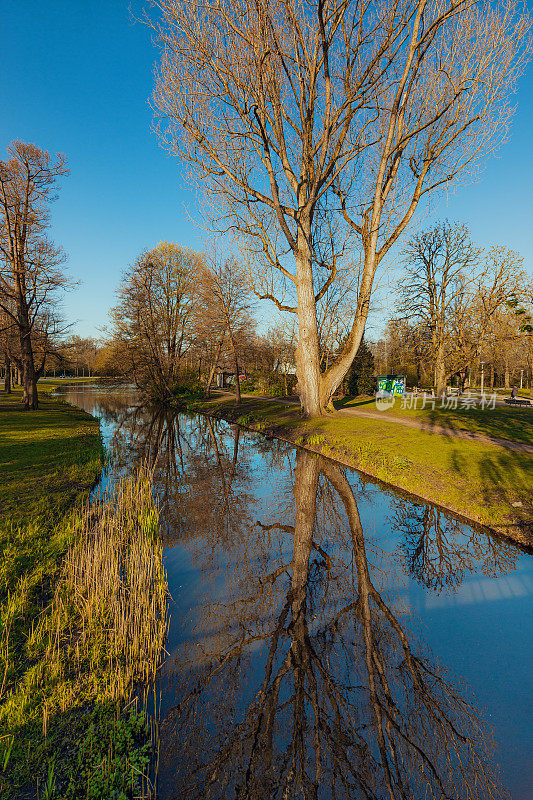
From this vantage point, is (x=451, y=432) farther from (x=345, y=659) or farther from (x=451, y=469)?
(x=345, y=659)

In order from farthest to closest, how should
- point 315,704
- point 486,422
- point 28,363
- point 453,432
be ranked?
point 28,363 → point 486,422 → point 453,432 → point 315,704

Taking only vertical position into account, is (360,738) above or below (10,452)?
below

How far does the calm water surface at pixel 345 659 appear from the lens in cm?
252

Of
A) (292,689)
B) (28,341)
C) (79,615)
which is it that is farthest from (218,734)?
(28,341)

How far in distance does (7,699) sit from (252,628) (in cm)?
220

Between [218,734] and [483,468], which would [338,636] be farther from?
[483,468]

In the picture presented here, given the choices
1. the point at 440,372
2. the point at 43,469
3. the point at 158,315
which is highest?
the point at 158,315

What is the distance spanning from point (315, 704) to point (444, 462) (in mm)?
6876

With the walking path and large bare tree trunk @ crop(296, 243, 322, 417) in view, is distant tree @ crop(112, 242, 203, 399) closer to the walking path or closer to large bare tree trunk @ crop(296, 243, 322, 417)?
large bare tree trunk @ crop(296, 243, 322, 417)

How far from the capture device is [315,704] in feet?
9.86

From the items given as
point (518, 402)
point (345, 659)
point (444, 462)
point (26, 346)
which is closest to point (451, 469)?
point (444, 462)

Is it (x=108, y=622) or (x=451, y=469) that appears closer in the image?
(x=108, y=622)

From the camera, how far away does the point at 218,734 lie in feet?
9.07

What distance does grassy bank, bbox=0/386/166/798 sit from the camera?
7.97 feet
